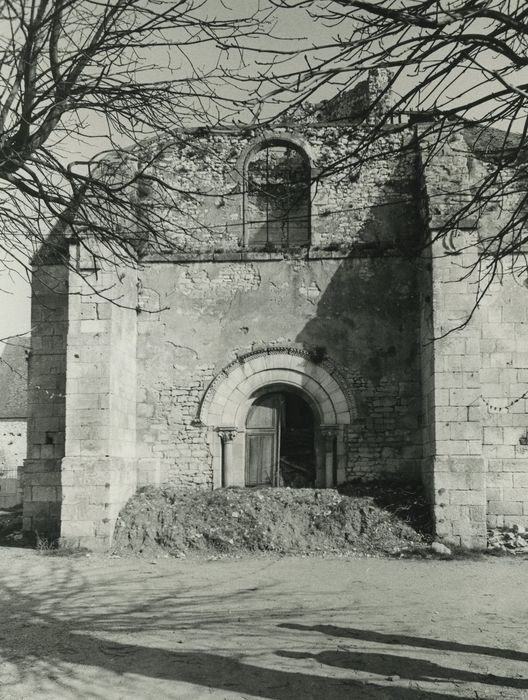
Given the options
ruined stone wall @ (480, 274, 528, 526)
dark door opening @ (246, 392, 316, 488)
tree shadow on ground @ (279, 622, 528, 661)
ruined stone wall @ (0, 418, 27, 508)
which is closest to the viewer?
tree shadow on ground @ (279, 622, 528, 661)

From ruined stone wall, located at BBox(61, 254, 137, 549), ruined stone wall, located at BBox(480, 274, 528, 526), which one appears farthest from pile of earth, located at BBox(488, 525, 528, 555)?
ruined stone wall, located at BBox(61, 254, 137, 549)

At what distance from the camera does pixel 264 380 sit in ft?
39.1

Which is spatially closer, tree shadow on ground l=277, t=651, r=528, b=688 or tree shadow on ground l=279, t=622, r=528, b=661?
tree shadow on ground l=277, t=651, r=528, b=688

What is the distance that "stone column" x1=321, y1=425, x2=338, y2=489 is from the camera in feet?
38.2

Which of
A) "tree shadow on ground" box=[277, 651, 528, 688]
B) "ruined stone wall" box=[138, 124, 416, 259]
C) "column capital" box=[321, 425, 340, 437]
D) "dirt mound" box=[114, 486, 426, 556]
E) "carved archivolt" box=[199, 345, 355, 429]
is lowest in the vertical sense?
"tree shadow on ground" box=[277, 651, 528, 688]

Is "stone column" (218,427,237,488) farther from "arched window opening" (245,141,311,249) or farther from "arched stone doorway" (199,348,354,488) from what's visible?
"arched window opening" (245,141,311,249)

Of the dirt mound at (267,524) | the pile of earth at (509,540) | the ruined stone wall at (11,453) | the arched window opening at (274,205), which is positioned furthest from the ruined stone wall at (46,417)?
the ruined stone wall at (11,453)

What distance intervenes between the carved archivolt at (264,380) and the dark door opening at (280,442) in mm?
315

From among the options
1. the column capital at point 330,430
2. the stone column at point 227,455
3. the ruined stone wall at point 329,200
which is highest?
the ruined stone wall at point 329,200

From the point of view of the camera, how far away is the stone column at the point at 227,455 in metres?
11.8

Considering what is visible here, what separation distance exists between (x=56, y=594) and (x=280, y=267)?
6.40m

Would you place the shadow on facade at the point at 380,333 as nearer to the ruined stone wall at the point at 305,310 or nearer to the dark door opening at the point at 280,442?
the ruined stone wall at the point at 305,310

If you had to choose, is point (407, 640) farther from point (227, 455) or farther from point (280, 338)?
point (280, 338)

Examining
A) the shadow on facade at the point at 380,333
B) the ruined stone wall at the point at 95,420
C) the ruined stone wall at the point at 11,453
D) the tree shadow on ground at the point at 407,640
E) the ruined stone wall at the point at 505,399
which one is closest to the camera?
the tree shadow on ground at the point at 407,640
